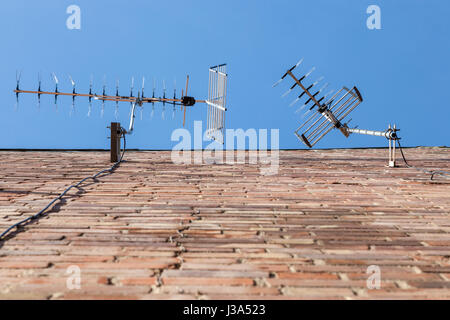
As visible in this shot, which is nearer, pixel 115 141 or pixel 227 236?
pixel 227 236

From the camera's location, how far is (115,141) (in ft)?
19.0

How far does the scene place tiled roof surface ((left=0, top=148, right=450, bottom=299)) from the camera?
201cm

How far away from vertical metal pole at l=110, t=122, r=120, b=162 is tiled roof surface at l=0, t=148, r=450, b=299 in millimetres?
974

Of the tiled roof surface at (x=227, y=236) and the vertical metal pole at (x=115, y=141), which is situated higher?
the vertical metal pole at (x=115, y=141)

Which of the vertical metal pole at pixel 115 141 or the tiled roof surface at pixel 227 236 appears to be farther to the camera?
the vertical metal pole at pixel 115 141

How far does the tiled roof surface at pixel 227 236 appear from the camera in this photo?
201 cm

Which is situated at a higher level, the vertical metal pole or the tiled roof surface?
the vertical metal pole

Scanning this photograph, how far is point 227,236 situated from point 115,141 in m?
3.66

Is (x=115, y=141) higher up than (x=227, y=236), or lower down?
higher up

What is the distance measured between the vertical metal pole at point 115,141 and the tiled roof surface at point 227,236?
0.97 m

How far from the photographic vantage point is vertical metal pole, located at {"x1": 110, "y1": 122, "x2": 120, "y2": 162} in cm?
573

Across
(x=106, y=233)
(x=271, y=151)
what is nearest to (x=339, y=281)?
(x=106, y=233)

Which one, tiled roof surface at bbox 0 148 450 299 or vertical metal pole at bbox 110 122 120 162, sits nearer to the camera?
tiled roof surface at bbox 0 148 450 299

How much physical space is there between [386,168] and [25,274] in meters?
4.89
